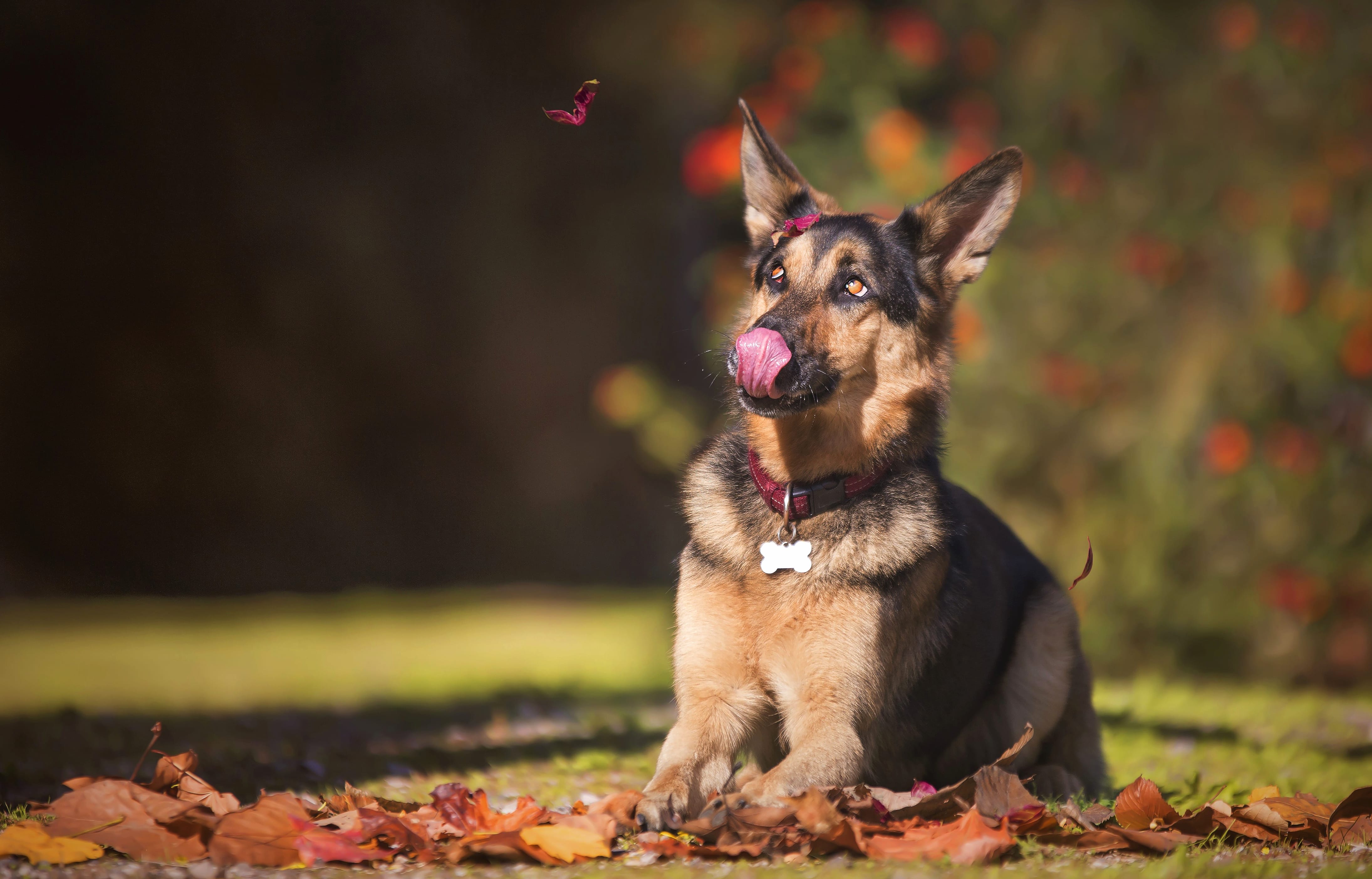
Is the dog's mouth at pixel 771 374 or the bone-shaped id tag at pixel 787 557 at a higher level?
the dog's mouth at pixel 771 374

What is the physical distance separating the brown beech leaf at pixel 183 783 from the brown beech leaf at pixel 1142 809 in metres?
2.58

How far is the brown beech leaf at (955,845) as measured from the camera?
2.96 m

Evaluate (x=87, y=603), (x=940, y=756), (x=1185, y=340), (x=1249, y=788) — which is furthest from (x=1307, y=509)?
(x=87, y=603)

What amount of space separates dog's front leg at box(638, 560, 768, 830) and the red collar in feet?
1.16

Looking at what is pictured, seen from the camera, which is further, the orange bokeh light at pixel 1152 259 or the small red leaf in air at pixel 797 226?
the orange bokeh light at pixel 1152 259

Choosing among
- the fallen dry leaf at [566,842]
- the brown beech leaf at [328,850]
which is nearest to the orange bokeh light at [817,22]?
the fallen dry leaf at [566,842]

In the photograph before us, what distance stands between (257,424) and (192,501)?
959mm

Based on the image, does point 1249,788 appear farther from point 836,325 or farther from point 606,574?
point 606,574

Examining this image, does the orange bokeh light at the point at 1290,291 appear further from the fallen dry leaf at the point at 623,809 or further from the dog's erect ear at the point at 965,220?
the fallen dry leaf at the point at 623,809

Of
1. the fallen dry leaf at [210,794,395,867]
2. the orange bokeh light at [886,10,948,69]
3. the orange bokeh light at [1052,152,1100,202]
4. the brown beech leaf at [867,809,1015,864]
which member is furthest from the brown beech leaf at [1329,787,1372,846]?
the orange bokeh light at [886,10,948,69]

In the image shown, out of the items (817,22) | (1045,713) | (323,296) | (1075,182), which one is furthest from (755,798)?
(323,296)

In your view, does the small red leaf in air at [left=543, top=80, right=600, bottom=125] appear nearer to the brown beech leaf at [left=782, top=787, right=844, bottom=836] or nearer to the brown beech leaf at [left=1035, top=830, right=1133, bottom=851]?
the brown beech leaf at [left=782, top=787, right=844, bottom=836]

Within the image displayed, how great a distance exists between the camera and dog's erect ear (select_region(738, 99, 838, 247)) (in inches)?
167

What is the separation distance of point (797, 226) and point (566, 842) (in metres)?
2.22
